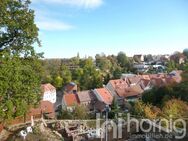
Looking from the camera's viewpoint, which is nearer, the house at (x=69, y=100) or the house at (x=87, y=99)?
the house at (x=69, y=100)

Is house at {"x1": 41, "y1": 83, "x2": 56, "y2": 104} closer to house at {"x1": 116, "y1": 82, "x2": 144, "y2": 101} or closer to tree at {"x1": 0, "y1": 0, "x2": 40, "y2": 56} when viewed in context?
house at {"x1": 116, "y1": 82, "x2": 144, "y2": 101}

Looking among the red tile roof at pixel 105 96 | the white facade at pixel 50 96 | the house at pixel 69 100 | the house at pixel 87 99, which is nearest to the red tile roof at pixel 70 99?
the house at pixel 69 100

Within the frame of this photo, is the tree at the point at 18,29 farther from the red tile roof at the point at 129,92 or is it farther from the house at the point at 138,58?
the house at the point at 138,58

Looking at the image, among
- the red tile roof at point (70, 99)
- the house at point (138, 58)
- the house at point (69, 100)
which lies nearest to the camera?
the house at point (69, 100)

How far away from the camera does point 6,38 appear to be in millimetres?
10695

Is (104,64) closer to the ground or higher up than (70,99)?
higher up

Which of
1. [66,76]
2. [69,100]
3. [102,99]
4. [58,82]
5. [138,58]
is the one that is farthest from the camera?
[138,58]

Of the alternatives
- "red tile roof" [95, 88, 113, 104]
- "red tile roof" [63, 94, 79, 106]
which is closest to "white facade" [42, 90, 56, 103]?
"red tile roof" [63, 94, 79, 106]

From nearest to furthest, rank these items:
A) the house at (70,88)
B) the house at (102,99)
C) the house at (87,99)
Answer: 1. the house at (102,99)
2. the house at (87,99)
3. the house at (70,88)

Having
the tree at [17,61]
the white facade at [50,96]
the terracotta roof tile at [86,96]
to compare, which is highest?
the tree at [17,61]

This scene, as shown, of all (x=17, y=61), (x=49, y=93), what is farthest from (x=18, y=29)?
(x=49, y=93)

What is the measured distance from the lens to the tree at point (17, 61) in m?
10.0

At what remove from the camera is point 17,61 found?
33.9 feet

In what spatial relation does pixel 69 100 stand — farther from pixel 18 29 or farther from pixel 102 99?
pixel 18 29
